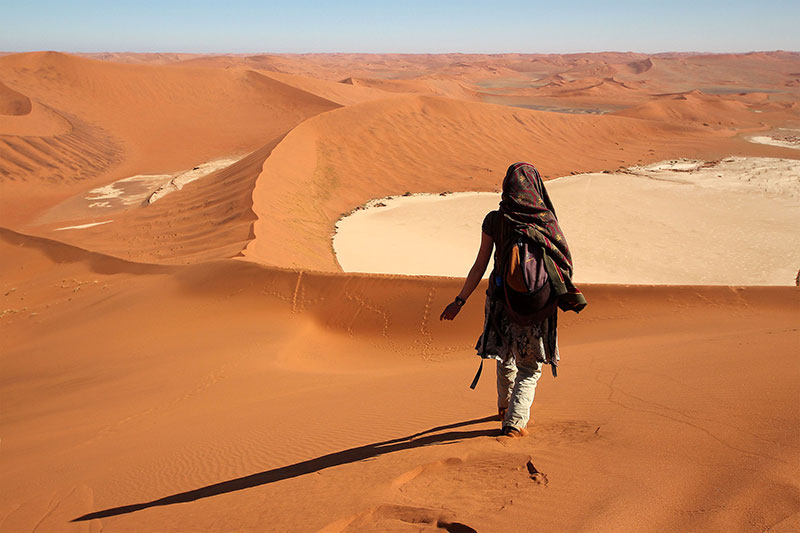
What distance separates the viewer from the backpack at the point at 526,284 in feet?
10.2

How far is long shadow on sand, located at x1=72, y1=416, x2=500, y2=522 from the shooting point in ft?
10.8

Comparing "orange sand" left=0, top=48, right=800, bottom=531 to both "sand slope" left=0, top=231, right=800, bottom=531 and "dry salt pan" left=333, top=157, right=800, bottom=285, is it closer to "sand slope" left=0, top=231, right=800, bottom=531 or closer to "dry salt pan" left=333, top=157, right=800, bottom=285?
"sand slope" left=0, top=231, right=800, bottom=531

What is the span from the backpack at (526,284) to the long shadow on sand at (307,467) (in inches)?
33.3

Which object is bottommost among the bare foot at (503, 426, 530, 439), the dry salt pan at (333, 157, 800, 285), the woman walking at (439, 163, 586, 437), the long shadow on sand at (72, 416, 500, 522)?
the dry salt pan at (333, 157, 800, 285)

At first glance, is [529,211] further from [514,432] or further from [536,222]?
[514,432]

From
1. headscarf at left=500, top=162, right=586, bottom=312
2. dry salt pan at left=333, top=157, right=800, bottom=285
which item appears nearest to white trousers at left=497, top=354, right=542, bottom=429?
headscarf at left=500, top=162, right=586, bottom=312

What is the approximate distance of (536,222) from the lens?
125 inches

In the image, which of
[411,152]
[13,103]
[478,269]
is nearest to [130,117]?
[13,103]

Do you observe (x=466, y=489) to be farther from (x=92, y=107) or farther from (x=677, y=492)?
(x=92, y=107)

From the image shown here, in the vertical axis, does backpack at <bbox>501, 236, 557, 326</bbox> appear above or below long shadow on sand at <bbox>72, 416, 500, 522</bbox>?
above

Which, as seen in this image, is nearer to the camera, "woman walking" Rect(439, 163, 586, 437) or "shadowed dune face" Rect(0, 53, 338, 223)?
"woman walking" Rect(439, 163, 586, 437)

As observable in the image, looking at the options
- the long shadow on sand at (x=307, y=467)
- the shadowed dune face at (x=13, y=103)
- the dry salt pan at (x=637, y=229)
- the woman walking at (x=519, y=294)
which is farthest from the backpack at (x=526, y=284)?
the shadowed dune face at (x=13, y=103)

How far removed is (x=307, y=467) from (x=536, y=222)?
2.05 metres

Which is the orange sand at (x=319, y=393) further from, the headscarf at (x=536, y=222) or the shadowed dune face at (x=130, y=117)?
the shadowed dune face at (x=130, y=117)
